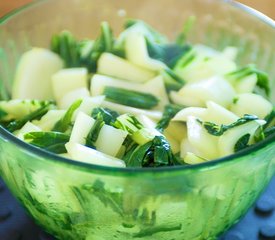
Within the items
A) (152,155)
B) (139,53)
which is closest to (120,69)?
(139,53)

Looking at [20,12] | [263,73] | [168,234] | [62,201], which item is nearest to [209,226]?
Answer: [168,234]

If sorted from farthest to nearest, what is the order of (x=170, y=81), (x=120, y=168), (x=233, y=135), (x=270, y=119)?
1. (x=170, y=81)
2. (x=270, y=119)
3. (x=233, y=135)
4. (x=120, y=168)

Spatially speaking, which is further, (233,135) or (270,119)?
(270,119)

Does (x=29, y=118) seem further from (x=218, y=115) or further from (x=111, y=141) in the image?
(x=218, y=115)

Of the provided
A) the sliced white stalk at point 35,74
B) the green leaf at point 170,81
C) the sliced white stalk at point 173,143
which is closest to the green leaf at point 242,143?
the sliced white stalk at point 173,143

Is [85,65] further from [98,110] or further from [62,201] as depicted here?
[62,201]

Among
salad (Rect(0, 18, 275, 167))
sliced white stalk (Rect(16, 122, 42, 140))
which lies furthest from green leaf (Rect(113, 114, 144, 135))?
sliced white stalk (Rect(16, 122, 42, 140))
